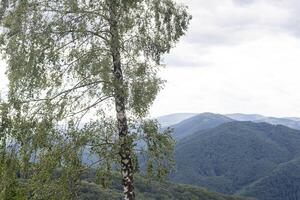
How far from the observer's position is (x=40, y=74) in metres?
16.9

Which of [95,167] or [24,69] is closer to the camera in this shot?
[24,69]

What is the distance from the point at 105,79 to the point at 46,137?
10.5 ft

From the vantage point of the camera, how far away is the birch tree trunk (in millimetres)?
17500

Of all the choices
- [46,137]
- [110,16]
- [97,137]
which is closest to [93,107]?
[97,137]

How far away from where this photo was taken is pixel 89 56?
17.7m

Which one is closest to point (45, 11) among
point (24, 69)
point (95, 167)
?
point (24, 69)

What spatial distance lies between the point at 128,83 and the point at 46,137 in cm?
370

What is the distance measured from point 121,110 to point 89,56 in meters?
2.45

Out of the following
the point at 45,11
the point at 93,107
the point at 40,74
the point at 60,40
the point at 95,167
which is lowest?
the point at 95,167

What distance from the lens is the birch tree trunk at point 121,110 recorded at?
17500 millimetres

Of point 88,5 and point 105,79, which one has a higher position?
point 88,5

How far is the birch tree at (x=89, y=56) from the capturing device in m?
16.8

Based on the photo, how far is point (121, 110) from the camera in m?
18.1

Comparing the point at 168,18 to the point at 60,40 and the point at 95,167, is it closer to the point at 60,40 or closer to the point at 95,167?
the point at 60,40
